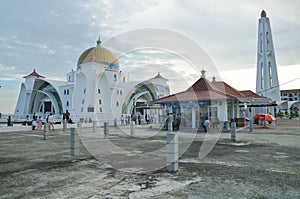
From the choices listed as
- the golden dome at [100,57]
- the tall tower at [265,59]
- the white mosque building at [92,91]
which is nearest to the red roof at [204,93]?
the white mosque building at [92,91]

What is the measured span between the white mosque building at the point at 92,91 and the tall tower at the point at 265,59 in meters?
17.8

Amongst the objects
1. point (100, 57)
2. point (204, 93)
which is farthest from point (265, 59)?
point (100, 57)

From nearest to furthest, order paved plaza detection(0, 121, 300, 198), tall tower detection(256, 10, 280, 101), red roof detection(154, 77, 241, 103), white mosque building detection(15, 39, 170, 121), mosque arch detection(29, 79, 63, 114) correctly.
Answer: paved plaza detection(0, 121, 300, 198)
red roof detection(154, 77, 241, 103)
white mosque building detection(15, 39, 170, 121)
tall tower detection(256, 10, 280, 101)
mosque arch detection(29, 79, 63, 114)

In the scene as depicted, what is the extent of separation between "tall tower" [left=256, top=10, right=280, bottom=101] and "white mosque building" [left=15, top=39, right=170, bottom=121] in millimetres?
17784

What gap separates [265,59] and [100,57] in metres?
29.4

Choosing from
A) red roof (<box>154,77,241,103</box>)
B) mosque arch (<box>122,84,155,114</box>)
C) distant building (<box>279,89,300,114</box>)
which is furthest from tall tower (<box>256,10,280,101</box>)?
distant building (<box>279,89,300,114</box>)

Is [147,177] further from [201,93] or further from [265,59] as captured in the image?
[265,59]

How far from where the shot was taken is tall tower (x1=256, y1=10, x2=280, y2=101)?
121 feet

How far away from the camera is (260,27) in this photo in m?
37.4

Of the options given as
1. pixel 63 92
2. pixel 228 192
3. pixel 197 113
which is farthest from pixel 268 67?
pixel 228 192

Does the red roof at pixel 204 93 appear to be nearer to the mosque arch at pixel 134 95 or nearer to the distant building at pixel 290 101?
the mosque arch at pixel 134 95

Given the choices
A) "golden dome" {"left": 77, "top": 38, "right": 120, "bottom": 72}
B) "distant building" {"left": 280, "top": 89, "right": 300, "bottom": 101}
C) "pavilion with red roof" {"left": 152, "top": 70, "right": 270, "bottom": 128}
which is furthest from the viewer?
"distant building" {"left": 280, "top": 89, "right": 300, "bottom": 101}

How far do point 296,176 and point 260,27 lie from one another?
39061mm

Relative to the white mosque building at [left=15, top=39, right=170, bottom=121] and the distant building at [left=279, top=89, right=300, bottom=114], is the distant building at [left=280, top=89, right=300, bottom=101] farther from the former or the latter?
the white mosque building at [left=15, top=39, right=170, bottom=121]
